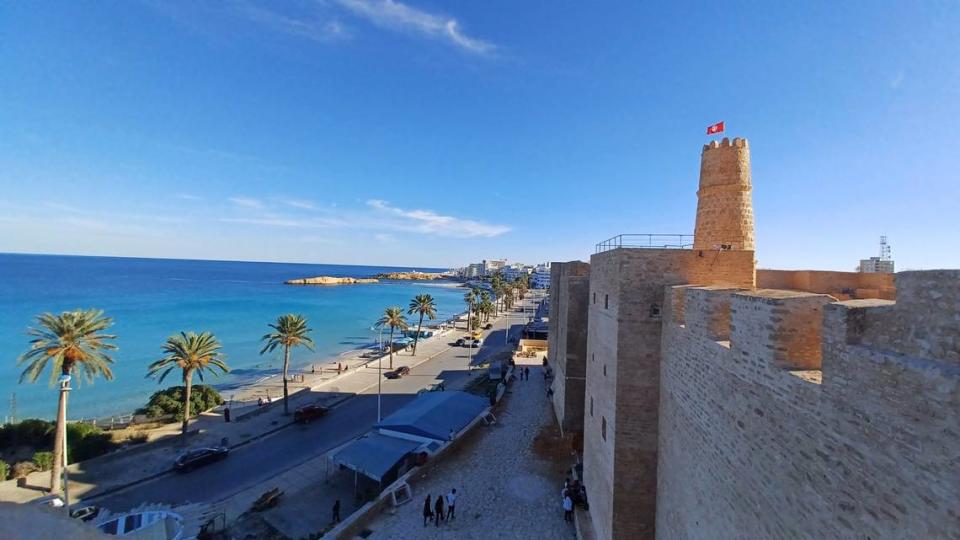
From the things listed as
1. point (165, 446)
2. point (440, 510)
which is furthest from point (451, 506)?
point (165, 446)

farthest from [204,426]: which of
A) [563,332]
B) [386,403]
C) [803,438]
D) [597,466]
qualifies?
[803,438]

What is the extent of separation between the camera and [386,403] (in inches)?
1169

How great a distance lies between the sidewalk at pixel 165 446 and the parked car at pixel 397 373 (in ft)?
5.84

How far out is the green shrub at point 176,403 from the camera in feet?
87.2

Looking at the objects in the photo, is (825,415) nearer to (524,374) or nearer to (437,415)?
(437,415)

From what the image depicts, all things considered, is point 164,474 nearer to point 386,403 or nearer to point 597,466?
point 386,403

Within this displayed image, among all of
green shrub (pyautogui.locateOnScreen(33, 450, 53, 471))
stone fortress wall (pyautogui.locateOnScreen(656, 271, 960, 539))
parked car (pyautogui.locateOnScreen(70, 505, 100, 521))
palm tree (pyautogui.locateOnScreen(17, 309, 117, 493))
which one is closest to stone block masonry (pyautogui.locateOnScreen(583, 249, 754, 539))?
stone fortress wall (pyautogui.locateOnScreen(656, 271, 960, 539))

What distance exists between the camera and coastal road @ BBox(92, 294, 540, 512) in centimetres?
1812

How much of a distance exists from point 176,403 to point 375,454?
56.9 feet

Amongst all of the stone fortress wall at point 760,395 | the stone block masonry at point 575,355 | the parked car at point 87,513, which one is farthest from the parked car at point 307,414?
the stone fortress wall at point 760,395

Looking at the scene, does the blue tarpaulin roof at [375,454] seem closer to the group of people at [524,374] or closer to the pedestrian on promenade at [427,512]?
the pedestrian on promenade at [427,512]

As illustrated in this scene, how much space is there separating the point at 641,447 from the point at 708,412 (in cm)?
352

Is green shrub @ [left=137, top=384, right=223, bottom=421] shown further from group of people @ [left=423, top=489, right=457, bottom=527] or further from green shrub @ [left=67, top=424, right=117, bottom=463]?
group of people @ [left=423, top=489, right=457, bottom=527]

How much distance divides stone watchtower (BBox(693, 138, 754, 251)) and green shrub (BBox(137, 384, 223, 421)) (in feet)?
100
